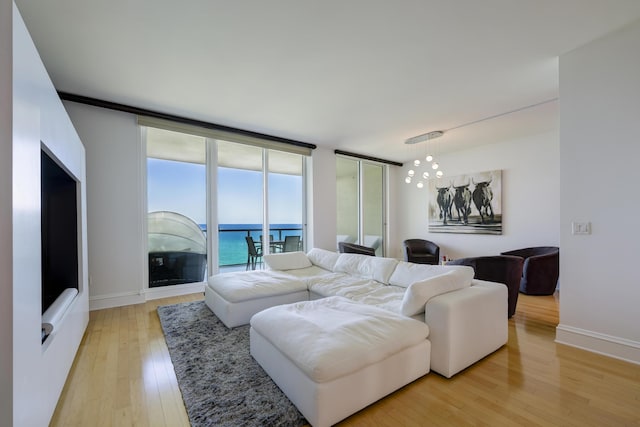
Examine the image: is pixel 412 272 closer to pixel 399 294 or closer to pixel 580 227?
pixel 399 294

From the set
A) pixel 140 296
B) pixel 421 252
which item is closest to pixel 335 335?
pixel 140 296

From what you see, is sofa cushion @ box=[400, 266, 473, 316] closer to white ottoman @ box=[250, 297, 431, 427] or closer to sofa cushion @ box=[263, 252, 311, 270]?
white ottoman @ box=[250, 297, 431, 427]

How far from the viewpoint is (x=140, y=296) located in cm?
363

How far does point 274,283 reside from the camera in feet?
10.3

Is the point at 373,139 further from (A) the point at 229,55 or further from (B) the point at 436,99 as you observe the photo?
(A) the point at 229,55

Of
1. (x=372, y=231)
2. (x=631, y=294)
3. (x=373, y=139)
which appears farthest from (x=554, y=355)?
(x=372, y=231)

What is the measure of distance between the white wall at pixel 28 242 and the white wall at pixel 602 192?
12.0ft

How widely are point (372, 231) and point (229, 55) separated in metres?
5.17

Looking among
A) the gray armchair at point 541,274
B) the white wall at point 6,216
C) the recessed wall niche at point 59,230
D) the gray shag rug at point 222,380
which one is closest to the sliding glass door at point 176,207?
the gray shag rug at point 222,380

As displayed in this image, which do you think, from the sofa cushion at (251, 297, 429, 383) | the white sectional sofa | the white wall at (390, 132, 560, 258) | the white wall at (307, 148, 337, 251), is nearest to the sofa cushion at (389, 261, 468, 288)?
the white sectional sofa

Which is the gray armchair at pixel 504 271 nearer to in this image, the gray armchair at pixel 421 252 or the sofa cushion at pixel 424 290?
the sofa cushion at pixel 424 290

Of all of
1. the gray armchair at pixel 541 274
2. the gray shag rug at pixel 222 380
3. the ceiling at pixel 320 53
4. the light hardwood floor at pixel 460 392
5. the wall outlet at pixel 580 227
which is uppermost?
the ceiling at pixel 320 53

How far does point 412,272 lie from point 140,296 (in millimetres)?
3561

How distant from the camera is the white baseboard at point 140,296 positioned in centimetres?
337
